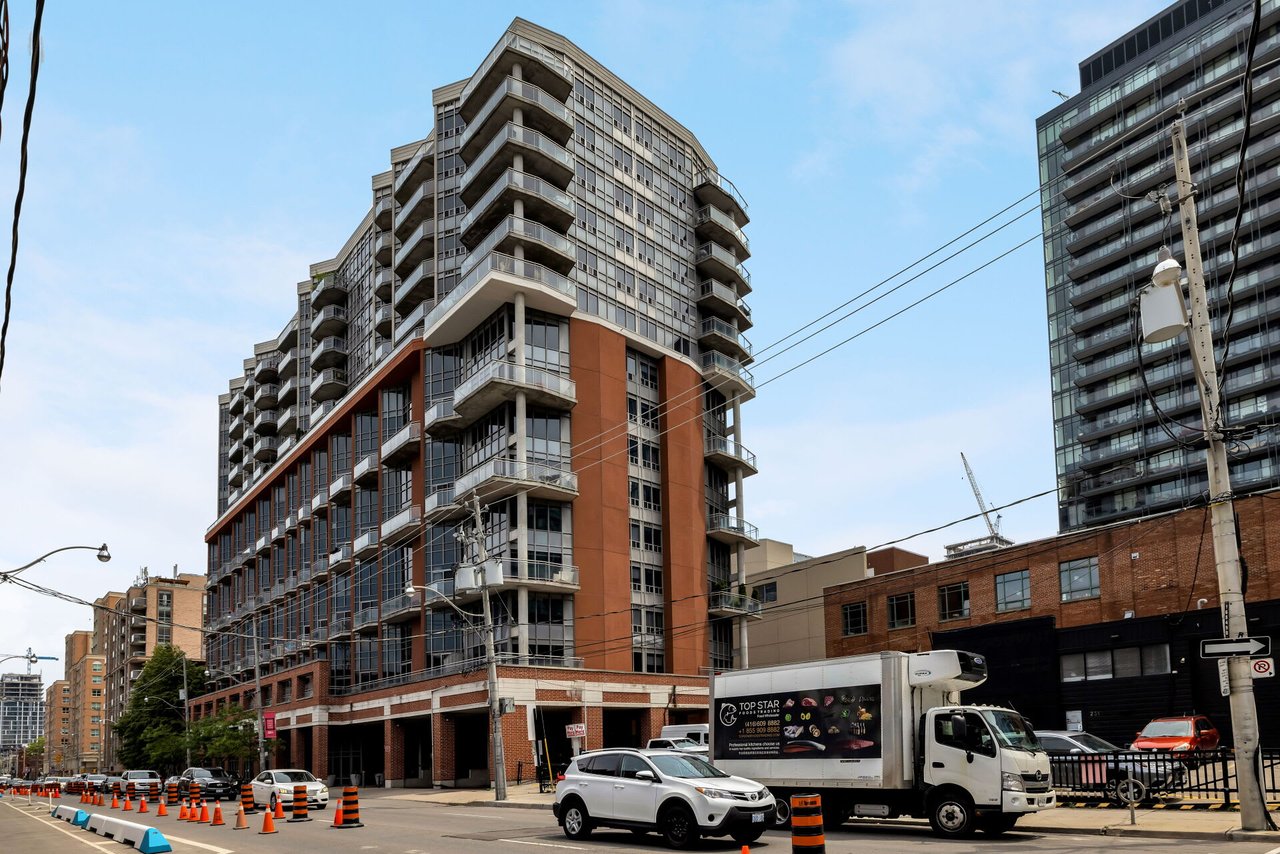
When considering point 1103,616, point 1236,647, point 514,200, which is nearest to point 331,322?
point 514,200

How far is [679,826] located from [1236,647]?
31.8ft

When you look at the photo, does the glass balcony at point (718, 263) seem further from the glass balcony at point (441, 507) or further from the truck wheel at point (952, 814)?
the truck wheel at point (952, 814)

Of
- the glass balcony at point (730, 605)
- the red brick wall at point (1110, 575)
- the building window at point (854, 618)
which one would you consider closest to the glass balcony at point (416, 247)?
the glass balcony at point (730, 605)

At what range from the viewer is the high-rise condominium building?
96.1 metres

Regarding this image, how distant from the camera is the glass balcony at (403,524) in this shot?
209 ft

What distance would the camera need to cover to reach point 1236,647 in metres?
18.6

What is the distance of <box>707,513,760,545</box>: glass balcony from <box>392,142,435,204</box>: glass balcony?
27164 millimetres

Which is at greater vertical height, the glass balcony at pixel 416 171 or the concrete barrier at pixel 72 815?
the glass balcony at pixel 416 171

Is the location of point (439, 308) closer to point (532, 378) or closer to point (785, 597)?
point (532, 378)

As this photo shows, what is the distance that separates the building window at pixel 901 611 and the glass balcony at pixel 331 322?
1790 inches

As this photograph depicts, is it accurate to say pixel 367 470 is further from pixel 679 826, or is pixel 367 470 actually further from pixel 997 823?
pixel 997 823

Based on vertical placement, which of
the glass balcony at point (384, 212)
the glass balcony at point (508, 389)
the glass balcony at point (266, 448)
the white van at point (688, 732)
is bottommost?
the white van at point (688, 732)

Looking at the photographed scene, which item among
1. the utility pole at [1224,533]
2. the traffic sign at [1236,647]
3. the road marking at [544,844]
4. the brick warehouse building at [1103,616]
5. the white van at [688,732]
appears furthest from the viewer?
the white van at [688,732]

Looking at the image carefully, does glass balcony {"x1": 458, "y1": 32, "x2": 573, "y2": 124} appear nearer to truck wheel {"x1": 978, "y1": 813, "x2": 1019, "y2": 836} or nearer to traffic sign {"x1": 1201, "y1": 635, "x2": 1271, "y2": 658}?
truck wheel {"x1": 978, "y1": 813, "x2": 1019, "y2": 836}
